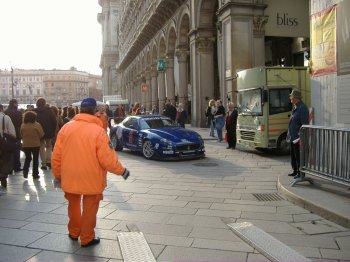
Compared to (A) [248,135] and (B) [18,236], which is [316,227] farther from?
(A) [248,135]

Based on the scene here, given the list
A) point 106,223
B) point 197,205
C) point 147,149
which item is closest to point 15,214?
point 106,223

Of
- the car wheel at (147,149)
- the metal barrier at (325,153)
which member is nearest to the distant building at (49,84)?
the car wheel at (147,149)

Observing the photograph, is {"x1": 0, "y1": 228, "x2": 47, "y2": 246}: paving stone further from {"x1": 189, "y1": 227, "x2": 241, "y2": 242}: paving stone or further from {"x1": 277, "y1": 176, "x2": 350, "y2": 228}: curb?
{"x1": 277, "y1": 176, "x2": 350, "y2": 228}: curb

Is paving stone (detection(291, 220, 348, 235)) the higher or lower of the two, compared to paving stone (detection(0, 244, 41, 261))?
lower

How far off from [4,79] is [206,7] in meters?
141

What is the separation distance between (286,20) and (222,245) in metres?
17.2

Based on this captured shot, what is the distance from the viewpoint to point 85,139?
4715mm

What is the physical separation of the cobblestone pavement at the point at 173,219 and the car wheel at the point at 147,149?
2726 millimetres

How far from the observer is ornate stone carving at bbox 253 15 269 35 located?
19359 millimetres

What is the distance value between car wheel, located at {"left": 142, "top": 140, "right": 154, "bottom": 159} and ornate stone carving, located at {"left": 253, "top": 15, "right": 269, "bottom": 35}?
932cm

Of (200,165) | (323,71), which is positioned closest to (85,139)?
(323,71)

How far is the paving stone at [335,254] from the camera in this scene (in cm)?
457

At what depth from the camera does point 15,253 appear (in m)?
4.74

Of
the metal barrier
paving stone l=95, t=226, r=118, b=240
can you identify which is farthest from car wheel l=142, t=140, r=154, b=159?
paving stone l=95, t=226, r=118, b=240
